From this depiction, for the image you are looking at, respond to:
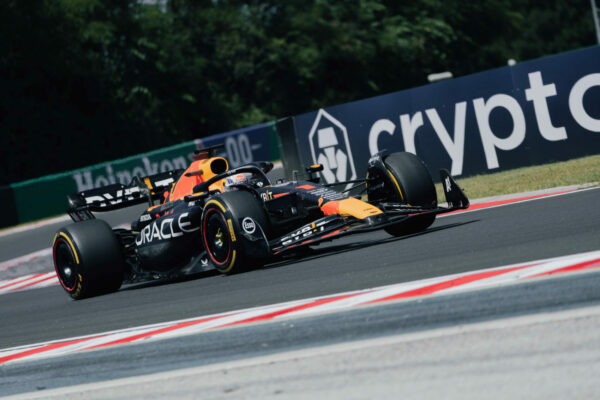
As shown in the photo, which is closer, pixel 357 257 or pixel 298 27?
pixel 357 257

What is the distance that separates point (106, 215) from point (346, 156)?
752 cm

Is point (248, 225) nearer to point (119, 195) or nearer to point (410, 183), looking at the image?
point (410, 183)

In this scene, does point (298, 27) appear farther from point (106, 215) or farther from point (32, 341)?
point (32, 341)

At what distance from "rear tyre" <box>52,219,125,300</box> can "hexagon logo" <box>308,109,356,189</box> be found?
22.1ft

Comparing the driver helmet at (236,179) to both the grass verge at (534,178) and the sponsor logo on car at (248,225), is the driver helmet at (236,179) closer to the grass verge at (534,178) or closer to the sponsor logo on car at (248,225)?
the sponsor logo on car at (248,225)

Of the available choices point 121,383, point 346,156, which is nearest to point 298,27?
point 346,156

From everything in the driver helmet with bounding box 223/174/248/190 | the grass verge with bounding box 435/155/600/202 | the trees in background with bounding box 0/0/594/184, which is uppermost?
the trees in background with bounding box 0/0/594/184

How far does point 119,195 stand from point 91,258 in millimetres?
1402

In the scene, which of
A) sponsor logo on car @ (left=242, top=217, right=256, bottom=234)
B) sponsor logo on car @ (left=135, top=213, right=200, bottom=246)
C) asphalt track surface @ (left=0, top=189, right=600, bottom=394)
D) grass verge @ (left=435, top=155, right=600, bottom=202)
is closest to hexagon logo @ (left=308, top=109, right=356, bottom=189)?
grass verge @ (left=435, top=155, right=600, bottom=202)

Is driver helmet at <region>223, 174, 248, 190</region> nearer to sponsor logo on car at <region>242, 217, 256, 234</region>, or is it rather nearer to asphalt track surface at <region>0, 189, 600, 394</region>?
asphalt track surface at <region>0, 189, 600, 394</region>

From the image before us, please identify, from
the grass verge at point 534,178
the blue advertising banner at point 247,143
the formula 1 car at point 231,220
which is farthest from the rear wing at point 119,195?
the blue advertising banner at point 247,143

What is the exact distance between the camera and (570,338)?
3957 mm

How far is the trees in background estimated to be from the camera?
3866cm

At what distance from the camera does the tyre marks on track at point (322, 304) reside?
213 inches
